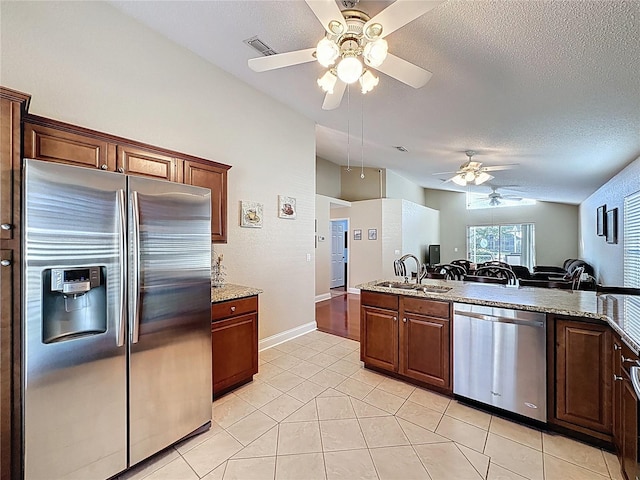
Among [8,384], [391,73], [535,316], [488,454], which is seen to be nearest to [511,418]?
[488,454]

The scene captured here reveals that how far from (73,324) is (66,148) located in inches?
46.6

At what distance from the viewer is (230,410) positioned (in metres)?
2.34

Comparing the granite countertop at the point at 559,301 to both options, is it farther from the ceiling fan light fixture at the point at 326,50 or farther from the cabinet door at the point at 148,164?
the cabinet door at the point at 148,164

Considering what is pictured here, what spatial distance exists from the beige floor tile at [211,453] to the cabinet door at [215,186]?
1668 millimetres

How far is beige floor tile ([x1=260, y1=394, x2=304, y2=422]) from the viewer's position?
2.26 m

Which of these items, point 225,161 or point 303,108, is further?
point 303,108

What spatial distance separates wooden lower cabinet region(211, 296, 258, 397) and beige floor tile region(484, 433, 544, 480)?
1.98m

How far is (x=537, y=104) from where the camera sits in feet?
8.71

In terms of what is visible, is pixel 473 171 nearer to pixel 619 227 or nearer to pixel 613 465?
pixel 619 227

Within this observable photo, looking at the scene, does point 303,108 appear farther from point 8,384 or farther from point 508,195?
point 508,195

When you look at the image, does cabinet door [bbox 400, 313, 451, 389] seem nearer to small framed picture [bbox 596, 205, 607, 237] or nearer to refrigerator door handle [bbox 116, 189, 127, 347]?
refrigerator door handle [bbox 116, 189, 127, 347]

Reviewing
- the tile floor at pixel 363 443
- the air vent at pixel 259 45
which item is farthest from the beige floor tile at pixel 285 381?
the air vent at pixel 259 45

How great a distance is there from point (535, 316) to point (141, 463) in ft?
9.08

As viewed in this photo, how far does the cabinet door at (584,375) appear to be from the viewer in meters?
1.79
